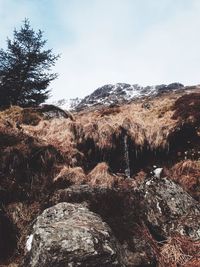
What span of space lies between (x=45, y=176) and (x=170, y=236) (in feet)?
16.1

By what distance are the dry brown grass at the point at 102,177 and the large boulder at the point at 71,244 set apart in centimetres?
365

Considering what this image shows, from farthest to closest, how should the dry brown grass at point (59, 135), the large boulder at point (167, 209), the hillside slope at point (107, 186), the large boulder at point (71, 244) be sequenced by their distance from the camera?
the dry brown grass at point (59, 135) → the large boulder at point (167, 209) → the hillside slope at point (107, 186) → the large boulder at point (71, 244)

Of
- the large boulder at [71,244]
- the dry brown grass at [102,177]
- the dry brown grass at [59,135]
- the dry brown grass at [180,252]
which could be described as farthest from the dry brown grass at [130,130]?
the large boulder at [71,244]

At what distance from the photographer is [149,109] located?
1794 centimetres

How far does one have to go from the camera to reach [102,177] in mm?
13344

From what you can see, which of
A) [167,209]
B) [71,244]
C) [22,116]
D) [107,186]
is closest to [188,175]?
[107,186]

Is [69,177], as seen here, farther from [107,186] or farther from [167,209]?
[167,209]

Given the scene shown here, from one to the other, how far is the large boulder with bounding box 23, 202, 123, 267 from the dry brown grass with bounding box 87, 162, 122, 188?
365 cm

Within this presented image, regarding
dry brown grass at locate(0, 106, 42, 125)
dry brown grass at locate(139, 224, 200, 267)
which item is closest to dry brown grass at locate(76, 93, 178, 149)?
dry brown grass at locate(0, 106, 42, 125)

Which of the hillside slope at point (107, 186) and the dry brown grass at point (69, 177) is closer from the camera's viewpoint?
the hillside slope at point (107, 186)

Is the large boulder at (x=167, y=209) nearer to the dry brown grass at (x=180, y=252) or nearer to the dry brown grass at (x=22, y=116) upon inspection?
the dry brown grass at (x=180, y=252)

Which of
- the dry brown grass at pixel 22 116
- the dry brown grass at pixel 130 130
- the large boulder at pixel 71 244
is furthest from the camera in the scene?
the dry brown grass at pixel 22 116

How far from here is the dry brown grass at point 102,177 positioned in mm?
13086

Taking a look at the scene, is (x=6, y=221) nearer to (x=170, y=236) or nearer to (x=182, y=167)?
(x=170, y=236)
